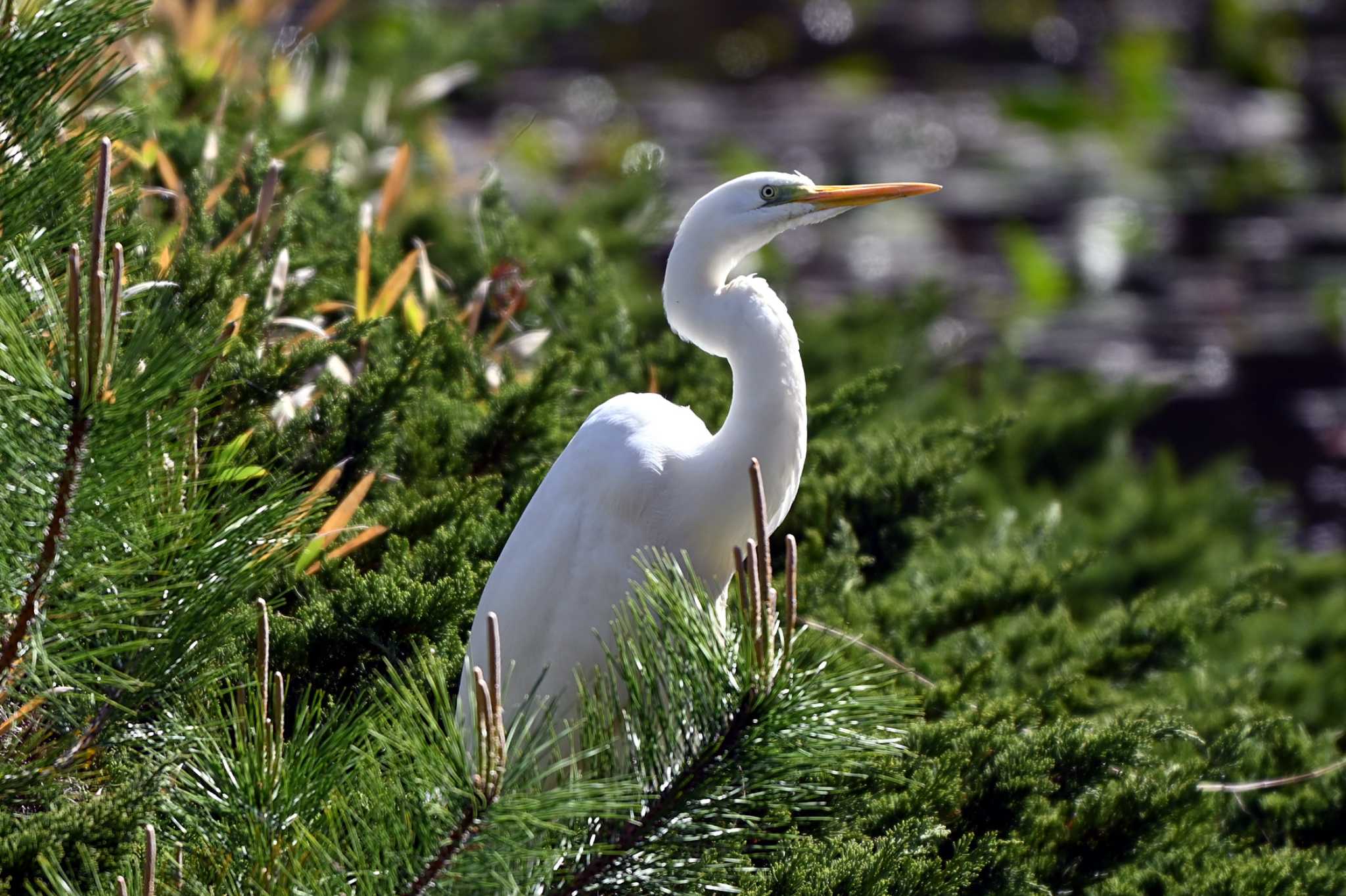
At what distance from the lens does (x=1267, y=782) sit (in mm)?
1950

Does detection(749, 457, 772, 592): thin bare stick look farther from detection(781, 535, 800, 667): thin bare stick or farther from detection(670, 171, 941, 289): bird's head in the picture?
detection(670, 171, 941, 289): bird's head

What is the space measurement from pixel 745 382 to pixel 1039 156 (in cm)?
584

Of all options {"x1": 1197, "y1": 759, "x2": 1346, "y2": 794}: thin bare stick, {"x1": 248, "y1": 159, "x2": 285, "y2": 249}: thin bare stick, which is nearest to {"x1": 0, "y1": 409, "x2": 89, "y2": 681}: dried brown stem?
{"x1": 248, "y1": 159, "x2": 285, "y2": 249}: thin bare stick

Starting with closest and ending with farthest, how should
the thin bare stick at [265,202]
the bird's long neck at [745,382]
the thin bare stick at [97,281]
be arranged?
the thin bare stick at [97,281] < the bird's long neck at [745,382] < the thin bare stick at [265,202]

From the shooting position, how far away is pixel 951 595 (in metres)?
2.29

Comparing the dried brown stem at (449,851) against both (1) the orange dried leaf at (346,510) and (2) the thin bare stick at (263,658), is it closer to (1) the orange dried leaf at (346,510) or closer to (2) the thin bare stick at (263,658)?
(2) the thin bare stick at (263,658)

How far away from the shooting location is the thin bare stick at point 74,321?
0.95 metres

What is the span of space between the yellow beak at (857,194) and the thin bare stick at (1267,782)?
846 mm

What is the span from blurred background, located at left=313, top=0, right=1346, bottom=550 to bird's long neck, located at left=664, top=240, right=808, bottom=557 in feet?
6.47

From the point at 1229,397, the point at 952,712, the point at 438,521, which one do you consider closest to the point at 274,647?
the point at 438,521

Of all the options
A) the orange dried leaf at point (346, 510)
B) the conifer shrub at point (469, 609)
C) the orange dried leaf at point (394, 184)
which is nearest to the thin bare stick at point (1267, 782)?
the conifer shrub at point (469, 609)

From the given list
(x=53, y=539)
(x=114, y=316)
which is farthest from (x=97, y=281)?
(x=53, y=539)

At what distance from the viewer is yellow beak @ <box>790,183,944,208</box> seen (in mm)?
1670

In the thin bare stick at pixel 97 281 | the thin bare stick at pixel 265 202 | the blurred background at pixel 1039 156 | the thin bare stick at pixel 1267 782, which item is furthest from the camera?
the blurred background at pixel 1039 156
